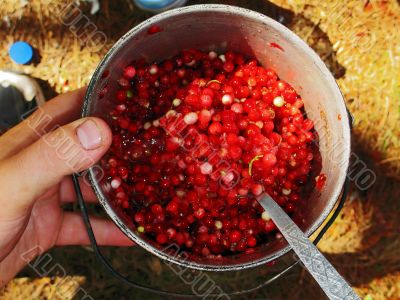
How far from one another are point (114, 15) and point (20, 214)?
1.21 metres

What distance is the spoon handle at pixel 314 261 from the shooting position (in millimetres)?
1293

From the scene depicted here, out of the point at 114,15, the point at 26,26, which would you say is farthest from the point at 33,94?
the point at 114,15

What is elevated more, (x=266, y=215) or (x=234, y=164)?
(x=234, y=164)

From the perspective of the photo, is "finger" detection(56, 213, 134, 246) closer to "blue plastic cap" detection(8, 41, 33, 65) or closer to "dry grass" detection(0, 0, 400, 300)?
"dry grass" detection(0, 0, 400, 300)

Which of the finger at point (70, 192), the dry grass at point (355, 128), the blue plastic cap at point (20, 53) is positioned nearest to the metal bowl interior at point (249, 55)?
the finger at point (70, 192)

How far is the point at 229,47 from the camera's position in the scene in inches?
68.7

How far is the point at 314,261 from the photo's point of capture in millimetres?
1364

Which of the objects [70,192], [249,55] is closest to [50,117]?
[70,192]

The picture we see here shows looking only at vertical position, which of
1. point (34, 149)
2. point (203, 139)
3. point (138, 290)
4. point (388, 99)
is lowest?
point (138, 290)

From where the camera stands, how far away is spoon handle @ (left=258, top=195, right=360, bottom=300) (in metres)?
1.29

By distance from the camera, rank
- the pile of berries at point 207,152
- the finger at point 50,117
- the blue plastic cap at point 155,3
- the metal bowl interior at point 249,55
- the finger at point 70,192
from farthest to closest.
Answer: the blue plastic cap at point 155,3
the finger at point 70,192
the finger at point 50,117
the pile of berries at point 207,152
the metal bowl interior at point 249,55

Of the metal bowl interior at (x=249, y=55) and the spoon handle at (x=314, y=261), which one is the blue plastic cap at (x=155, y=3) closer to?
the metal bowl interior at (x=249, y=55)

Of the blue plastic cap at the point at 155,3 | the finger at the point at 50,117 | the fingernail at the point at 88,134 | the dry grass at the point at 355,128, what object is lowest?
the dry grass at the point at 355,128

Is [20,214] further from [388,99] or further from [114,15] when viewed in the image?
[388,99]
